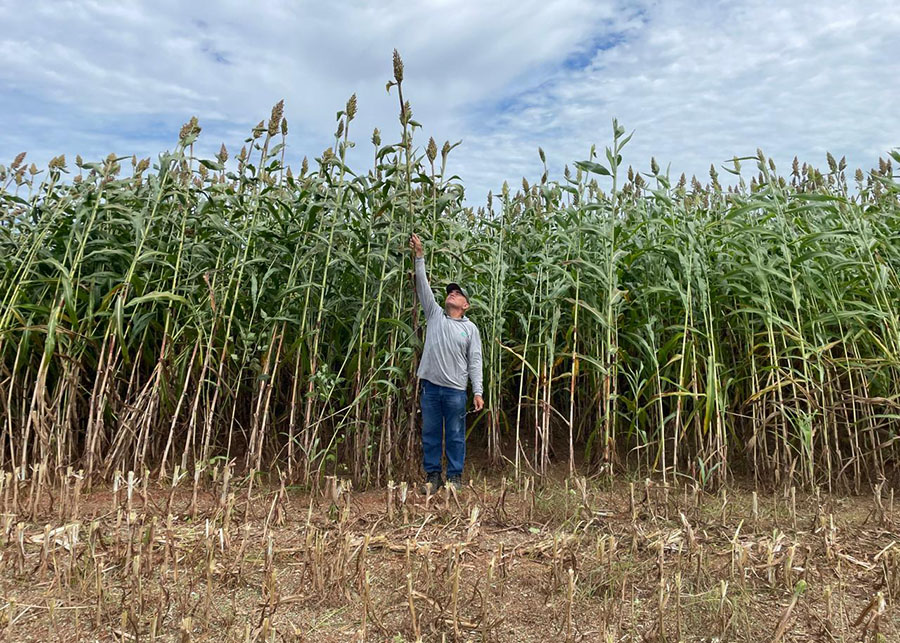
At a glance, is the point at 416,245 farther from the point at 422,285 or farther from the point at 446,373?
the point at 446,373

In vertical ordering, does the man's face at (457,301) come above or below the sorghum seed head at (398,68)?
below

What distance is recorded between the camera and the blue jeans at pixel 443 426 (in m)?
3.91

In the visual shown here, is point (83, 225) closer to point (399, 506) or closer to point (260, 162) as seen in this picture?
point (260, 162)

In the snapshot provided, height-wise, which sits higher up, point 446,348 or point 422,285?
point 422,285

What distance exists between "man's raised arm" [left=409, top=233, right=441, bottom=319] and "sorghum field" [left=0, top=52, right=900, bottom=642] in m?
0.17

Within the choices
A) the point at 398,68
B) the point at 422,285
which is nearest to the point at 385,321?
the point at 422,285

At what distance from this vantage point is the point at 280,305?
4.11 metres

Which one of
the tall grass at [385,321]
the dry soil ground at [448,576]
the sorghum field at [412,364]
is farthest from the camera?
the tall grass at [385,321]

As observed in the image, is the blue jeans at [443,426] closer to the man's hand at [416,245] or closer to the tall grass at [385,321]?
the tall grass at [385,321]

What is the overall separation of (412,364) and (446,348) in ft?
1.32

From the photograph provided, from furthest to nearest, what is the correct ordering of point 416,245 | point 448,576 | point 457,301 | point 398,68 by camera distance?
point 457,301 < point 416,245 < point 398,68 < point 448,576

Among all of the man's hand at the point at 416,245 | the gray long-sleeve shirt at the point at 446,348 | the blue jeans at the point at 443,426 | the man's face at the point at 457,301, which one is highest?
the man's hand at the point at 416,245

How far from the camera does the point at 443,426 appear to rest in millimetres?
3963

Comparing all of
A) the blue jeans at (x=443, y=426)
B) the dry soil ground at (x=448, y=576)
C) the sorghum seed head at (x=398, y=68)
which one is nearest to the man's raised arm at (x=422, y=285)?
the blue jeans at (x=443, y=426)
